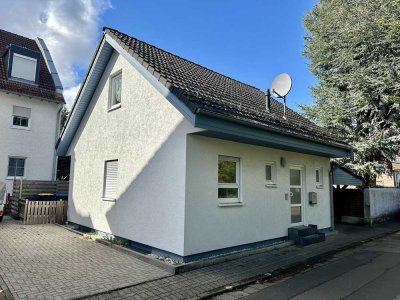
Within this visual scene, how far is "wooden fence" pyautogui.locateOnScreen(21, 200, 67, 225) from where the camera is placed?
1168 centimetres

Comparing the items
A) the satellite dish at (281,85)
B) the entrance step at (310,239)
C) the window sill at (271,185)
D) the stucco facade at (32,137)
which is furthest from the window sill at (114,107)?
the stucco facade at (32,137)

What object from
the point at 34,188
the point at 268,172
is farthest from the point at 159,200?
the point at 34,188

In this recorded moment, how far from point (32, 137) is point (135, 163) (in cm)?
1204

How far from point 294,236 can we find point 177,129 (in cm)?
524

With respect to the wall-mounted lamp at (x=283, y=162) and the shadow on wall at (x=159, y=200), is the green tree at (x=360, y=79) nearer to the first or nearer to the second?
the wall-mounted lamp at (x=283, y=162)

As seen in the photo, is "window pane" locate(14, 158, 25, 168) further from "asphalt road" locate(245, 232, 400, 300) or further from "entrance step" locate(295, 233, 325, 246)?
"asphalt road" locate(245, 232, 400, 300)

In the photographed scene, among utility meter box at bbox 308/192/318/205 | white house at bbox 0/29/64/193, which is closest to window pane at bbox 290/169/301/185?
utility meter box at bbox 308/192/318/205

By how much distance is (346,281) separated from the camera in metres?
6.01

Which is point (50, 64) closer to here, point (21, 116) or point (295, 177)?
point (21, 116)

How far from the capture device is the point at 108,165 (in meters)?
9.78

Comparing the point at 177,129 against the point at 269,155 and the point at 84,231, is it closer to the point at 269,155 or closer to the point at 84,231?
the point at 269,155

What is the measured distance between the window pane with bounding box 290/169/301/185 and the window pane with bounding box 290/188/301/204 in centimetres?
24

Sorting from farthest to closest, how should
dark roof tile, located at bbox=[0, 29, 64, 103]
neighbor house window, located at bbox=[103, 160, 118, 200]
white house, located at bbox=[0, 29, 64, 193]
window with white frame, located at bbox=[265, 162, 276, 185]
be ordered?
dark roof tile, located at bbox=[0, 29, 64, 103], white house, located at bbox=[0, 29, 64, 193], neighbor house window, located at bbox=[103, 160, 118, 200], window with white frame, located at bbox=[265, 162, 276, 185]

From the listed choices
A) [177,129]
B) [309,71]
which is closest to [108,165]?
[177,129]
